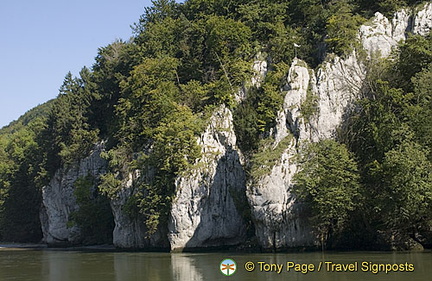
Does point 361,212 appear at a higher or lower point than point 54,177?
lower

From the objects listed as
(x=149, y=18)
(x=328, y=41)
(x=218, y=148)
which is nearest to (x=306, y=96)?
(x=328, y=41)

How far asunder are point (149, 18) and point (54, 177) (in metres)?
18.6

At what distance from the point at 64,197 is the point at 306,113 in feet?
94.4

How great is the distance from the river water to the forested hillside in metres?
4.33

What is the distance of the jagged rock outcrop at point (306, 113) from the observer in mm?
36000

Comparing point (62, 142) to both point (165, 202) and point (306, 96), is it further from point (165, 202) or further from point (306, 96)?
point (306, 96)

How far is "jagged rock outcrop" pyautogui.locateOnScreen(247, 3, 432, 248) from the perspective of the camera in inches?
1417

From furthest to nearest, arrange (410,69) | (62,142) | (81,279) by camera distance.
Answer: (62,142) → (410,69) → (81,279)

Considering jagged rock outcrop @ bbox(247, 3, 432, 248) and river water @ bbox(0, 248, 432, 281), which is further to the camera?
jagged rock outcrop @ bbox(247, 3, 432, 248)

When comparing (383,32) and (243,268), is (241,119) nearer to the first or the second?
(383,32)

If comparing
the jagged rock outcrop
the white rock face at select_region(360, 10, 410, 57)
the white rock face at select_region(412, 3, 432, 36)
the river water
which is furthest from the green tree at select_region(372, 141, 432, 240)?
the white rock face at select_region(412, 3, 432, 36)

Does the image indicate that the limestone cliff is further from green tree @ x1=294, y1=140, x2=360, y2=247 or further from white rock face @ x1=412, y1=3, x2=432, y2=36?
green tree @ x1=294, y1=140, x2=360, y2=247

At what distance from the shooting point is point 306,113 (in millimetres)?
38219

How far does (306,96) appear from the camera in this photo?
39156 mm
